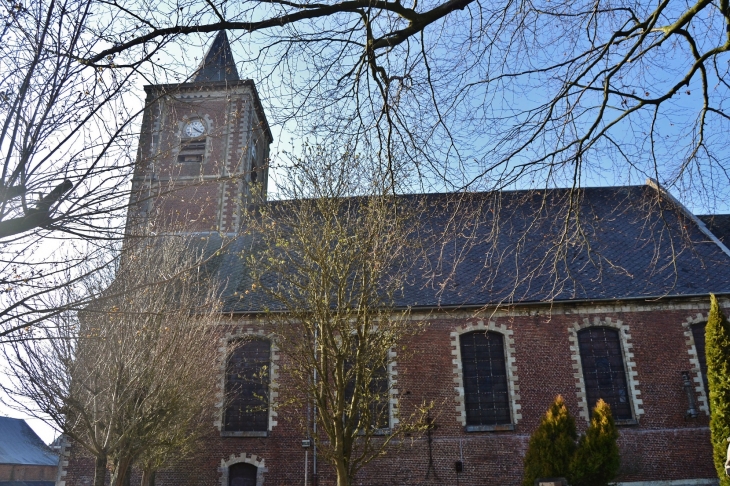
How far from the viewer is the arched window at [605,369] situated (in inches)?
552

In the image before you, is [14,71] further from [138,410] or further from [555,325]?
[555,325]

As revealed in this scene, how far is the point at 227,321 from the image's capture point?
14.6 meters

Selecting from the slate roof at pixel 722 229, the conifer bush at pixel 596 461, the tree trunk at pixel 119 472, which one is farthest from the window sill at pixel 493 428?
the slate roof at pixel 722 229

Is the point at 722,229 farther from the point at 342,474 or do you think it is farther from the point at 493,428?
the point at 342,474

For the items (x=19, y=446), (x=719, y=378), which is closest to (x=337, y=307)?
(x=719, y=378)

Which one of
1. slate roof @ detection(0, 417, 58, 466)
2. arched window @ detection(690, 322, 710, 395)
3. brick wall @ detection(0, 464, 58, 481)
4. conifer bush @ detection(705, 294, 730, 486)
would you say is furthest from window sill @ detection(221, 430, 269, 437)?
slate roof @ detection(0, 417, 58, 466)

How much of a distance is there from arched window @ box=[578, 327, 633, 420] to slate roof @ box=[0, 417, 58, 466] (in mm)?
38293

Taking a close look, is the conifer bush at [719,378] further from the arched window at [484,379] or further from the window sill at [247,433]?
the window sill at [247,433]

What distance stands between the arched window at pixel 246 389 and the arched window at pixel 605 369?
779 cm

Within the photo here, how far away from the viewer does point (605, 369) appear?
14.3 metres

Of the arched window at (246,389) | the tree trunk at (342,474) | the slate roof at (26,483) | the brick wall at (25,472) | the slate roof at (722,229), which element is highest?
the slate roof at (722,229)

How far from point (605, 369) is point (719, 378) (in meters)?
3.25

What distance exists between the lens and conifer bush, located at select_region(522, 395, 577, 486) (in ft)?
38.6

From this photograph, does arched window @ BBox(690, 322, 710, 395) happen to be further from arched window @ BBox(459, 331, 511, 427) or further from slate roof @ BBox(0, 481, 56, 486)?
slate roof @ BBox(0, 481, 56, 486)
